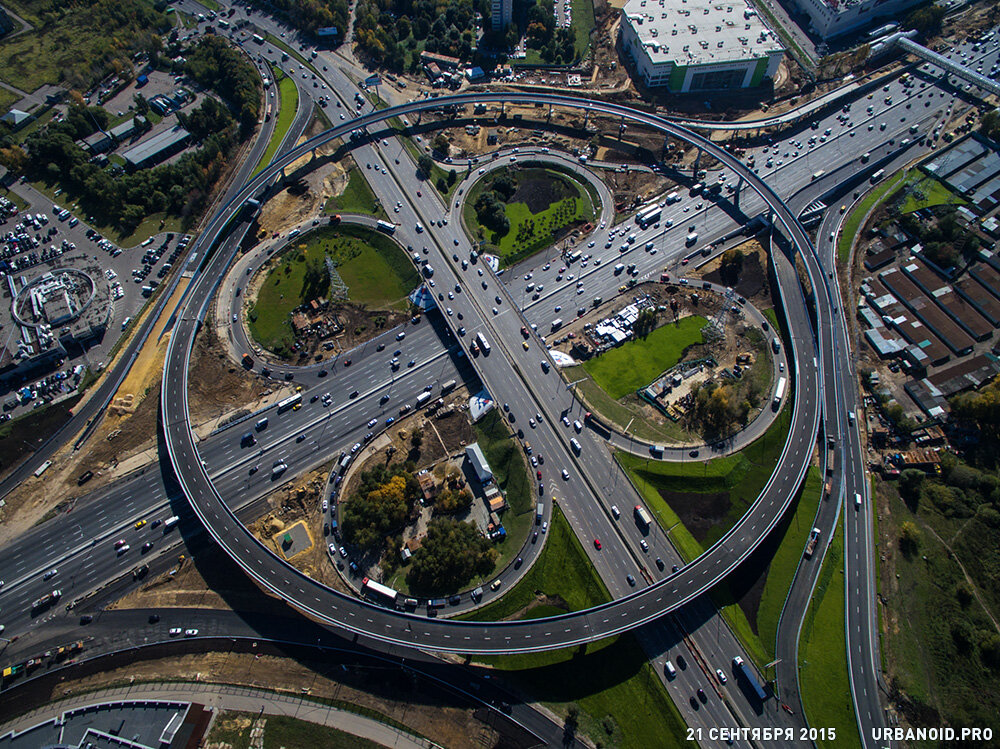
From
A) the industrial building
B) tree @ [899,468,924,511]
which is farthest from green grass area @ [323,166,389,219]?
tree @ [899,468,924,511]

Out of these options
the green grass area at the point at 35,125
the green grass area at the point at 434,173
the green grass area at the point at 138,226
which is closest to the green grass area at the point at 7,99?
the green grass area at the point at 35,125

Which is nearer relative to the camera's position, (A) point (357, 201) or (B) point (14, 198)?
(B) point (14, 198)

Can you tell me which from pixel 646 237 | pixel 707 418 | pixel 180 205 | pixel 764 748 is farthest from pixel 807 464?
pixel 180 205

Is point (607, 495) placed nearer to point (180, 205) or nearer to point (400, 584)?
point (400, 584)

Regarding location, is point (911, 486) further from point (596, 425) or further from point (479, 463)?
point (479, 463)

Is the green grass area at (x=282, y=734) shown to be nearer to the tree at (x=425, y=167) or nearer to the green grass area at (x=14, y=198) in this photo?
the tree at (x=425, y=167)

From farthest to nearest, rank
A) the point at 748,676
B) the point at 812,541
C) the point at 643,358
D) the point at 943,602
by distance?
1. the point at 643,358
2. the point at 812,541
3. the point at 943,602
4. the point at 748,676

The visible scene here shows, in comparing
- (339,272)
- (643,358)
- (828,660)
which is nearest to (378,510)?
(339,272)

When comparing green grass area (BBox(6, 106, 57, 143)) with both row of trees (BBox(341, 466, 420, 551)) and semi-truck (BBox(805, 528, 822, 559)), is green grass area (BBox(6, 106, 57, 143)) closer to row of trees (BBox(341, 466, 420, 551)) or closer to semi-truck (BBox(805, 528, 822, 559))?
row of trees (BBox(341, 466, 420, 551))
